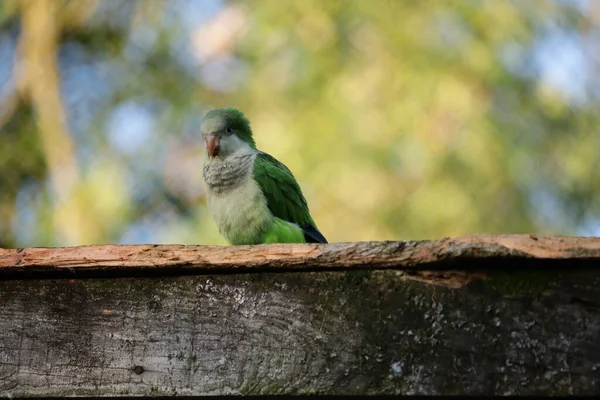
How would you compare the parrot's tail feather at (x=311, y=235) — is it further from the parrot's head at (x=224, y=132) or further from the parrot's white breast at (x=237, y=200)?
the parrot's head at (x=224, y=132)

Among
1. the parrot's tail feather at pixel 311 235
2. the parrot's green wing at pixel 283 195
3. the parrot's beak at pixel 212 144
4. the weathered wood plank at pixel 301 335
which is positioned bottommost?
the weathered wood plank at pixel 301 335

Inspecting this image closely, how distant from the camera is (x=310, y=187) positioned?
7.20 metres

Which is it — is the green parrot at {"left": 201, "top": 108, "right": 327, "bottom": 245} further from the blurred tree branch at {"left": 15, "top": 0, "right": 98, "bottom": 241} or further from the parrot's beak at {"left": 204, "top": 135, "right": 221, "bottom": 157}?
the blurred tree branch at {"left": 15, "top": 0, "right": 98, "bottom": 241}

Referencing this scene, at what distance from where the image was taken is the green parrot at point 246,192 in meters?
3.69

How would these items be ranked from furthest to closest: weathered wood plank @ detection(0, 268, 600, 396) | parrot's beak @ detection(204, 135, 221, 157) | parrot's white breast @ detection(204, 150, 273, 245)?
parrot's beak @ detection(204, 135, 221, 157), parrot's white breast @ detection(204, 150, 273, 245), weathered wood plank @ detection(0, 268, 600, 396)

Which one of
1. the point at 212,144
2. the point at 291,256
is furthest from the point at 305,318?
the point at 212,144

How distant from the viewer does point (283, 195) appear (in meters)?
3.90

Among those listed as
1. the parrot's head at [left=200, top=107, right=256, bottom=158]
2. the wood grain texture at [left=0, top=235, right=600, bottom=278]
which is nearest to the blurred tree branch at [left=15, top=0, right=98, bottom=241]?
the parrot's head at [left=200, top=107, right=256, bottom=158]

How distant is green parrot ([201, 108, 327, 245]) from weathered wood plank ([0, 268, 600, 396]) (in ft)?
6.01

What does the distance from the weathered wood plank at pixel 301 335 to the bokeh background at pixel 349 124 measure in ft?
17.7

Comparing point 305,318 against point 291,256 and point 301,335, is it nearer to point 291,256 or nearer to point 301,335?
point 301,335

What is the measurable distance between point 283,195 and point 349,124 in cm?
372

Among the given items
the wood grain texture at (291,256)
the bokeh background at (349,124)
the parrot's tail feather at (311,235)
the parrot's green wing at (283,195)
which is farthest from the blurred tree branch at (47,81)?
the wood grain texture at (291,256)

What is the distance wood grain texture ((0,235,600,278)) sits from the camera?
1601 mm
